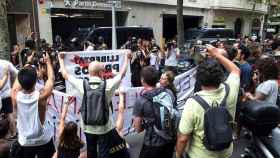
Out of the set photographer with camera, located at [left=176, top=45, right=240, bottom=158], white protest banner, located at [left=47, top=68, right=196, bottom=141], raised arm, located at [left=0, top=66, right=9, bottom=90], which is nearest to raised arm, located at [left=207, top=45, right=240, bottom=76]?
photographer with camera, located at [left=176, top=45, right=240, bottom=158]

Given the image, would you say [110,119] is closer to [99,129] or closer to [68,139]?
[99,129]

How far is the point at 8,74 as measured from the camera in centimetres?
555

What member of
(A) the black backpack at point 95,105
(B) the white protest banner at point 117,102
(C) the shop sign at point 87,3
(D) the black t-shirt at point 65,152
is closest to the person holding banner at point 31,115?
(D) the black t-shirt at point 65,152

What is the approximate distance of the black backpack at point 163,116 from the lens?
11.9 ft

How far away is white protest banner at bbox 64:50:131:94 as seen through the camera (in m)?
5.73

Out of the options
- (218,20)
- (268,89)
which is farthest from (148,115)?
(218,20)

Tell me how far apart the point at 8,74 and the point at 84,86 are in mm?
2193

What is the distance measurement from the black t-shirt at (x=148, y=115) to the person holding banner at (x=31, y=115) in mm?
967

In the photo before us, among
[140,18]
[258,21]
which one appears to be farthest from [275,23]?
[140,18]

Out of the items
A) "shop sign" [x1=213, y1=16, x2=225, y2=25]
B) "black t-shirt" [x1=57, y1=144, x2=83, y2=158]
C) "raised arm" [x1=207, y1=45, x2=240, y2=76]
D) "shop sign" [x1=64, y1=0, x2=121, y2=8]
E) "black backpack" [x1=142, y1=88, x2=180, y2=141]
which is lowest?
"black t-shirt" [x1=57, y1=144, x2=83, y2=158]

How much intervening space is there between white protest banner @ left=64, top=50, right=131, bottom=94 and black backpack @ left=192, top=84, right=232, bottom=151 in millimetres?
2906

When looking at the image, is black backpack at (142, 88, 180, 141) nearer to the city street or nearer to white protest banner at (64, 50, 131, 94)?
the city street

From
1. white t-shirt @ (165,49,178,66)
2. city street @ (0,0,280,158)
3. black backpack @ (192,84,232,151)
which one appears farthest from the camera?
white t-shirt @ (165,49,178,66)

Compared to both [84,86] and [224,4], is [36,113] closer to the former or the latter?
[84,86]
